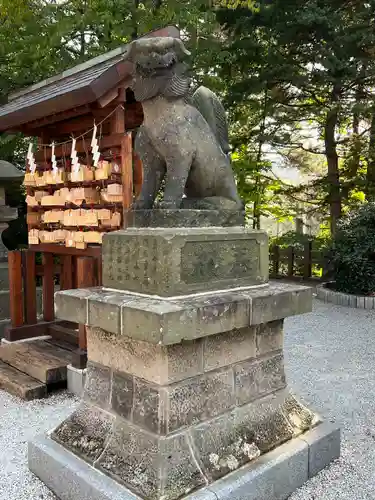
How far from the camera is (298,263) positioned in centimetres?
1190

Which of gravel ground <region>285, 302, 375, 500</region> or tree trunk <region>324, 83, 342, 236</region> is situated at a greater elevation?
tree trunk <region>324, 83, 342, 236</region>

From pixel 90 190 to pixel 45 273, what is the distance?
178 centimetres

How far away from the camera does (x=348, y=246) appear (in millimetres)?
9109

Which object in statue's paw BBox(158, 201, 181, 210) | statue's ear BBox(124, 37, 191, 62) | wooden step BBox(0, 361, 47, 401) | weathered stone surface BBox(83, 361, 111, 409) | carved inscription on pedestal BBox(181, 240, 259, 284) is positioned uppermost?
statue's ear BBox(124, 37, 191, 62)

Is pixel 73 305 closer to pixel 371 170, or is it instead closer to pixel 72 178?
pixel 72 178

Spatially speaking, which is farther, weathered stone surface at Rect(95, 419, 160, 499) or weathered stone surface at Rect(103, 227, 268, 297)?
weathered stone surface at Rect(103, 227, 268, 297)

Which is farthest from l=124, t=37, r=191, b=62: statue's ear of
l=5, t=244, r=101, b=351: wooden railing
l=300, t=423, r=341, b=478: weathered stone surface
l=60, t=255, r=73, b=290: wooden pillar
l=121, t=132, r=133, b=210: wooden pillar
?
l=60, t=255, r=73, b=290: wooden pillar

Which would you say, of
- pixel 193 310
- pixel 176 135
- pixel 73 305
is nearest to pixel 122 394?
pixel 73 305

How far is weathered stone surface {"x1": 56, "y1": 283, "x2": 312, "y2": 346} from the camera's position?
235cm

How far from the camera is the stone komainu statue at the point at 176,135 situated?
2.79 meters

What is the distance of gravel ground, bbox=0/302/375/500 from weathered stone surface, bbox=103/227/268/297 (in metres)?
1.41

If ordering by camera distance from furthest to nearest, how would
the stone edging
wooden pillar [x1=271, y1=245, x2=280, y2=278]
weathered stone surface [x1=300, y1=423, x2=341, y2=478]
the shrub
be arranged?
wooden pillar [x1=271, y1=245, x2=280, y2=278] → the shrub → the stone edging → weathered stone surface [x1=300, y1=423, x2=341, y2=478]

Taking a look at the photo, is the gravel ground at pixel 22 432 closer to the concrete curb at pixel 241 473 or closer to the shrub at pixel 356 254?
the concrete curb at pixel 241 473

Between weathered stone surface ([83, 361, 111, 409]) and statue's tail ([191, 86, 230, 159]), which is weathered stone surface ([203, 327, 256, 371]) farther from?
statue's tail ([191, 86, 230, 159])
